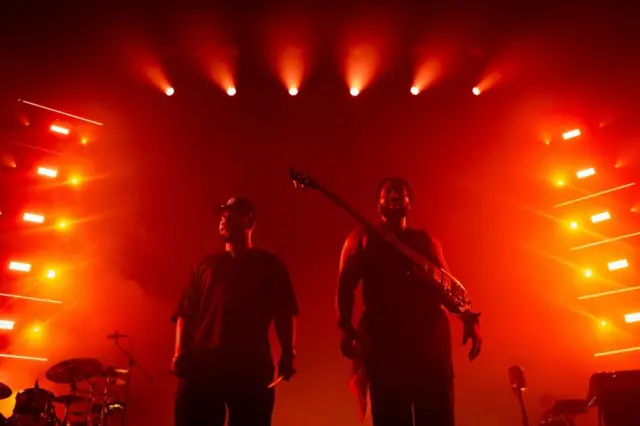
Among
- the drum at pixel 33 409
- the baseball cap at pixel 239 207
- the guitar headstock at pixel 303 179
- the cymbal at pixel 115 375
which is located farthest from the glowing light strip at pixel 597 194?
the drum at pixel 33 409

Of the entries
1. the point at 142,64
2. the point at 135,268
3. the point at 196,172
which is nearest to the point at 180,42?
the point at 142,64

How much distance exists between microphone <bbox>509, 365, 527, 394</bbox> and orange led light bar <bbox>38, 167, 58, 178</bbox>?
7215 mm

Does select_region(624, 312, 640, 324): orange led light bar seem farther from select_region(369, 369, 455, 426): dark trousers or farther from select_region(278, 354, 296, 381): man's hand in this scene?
select_region(278, 354, 296, 381): man's hand

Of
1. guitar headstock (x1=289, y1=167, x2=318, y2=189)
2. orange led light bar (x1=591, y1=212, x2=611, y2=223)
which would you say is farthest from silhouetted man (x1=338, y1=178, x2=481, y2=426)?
orange led light bar (x1=591, y1=212, x2=611, y2=223)

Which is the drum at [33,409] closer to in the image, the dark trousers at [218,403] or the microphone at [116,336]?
the microphone at [116,336]

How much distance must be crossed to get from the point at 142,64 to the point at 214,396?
685 cm

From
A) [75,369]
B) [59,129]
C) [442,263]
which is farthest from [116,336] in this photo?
[442,263]

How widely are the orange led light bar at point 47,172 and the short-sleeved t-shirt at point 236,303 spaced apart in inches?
251

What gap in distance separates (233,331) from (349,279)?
2.42ft

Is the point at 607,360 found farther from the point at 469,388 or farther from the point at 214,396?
the point at 214,396

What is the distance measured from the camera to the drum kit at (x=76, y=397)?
5984 millimetres

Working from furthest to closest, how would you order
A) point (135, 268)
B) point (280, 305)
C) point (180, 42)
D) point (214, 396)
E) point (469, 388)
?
1. point (180, 42)
2. point (135, 268)
3. point (469, 388)
4. point (280, 305)
5. point (214, 396)

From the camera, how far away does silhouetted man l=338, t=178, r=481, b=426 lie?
2850 mm

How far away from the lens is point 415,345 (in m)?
2.93
